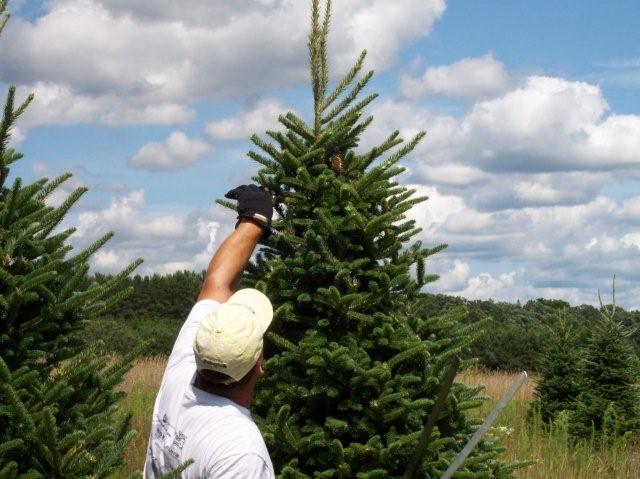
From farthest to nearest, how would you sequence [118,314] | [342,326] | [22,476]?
[118,314], [342,326], [22,476]

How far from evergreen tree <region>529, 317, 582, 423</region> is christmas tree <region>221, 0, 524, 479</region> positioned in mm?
9050

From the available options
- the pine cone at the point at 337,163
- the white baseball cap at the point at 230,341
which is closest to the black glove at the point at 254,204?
the pine cone at the point at 337,163

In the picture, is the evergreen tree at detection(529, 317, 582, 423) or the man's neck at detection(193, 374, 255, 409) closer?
the man's neck at detection(193, 374, 255, 409)

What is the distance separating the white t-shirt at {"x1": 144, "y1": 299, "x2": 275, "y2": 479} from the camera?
263 cm

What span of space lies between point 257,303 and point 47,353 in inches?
35.3

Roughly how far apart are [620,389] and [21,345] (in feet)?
34.6

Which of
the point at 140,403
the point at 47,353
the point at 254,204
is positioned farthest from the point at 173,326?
the point at 47,353

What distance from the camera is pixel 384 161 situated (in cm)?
467

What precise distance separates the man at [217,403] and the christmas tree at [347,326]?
3.54 ft

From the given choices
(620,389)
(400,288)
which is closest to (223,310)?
(400,288)

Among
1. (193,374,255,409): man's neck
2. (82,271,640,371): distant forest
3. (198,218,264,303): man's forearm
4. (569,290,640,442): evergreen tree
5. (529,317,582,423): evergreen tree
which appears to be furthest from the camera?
(82,271,640,371): distant forest

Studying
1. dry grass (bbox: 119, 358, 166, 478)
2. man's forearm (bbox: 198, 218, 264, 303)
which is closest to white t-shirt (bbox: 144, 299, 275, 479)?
man's forearm (bbox: 198, 218, 264, 303)

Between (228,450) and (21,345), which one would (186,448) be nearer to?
(228,450)

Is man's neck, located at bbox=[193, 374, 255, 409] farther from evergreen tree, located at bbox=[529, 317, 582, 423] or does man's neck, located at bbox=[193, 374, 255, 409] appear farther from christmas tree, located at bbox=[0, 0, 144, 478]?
evergreen tree, located at bbox=[529, 317, 582, 423]
